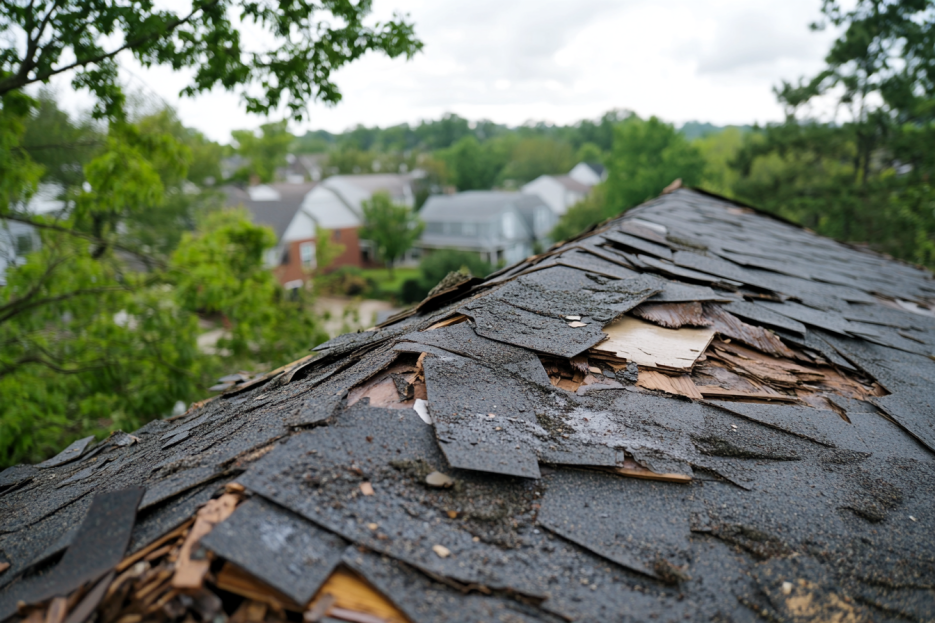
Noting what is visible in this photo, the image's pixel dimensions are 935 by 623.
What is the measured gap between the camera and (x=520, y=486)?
1.77m

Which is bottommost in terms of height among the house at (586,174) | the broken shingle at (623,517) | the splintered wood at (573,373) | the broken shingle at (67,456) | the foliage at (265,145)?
the broken shingle at (67,456)

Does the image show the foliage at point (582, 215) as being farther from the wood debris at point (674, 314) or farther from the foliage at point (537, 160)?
the foliage at point (537, 160)

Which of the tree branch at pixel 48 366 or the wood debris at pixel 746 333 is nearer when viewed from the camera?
the wood debris at pixel 746 333

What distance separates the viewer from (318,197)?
35375 mm

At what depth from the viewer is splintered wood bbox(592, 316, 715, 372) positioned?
2.62m

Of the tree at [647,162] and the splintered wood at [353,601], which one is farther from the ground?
the tree at [647,162]

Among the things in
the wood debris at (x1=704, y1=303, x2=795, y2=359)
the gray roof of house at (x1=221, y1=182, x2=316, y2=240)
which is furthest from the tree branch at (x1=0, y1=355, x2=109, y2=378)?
the gray roof of house at (x1=221, y1=182, x2=316, y2=240)

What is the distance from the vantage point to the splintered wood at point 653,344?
8.59 feet

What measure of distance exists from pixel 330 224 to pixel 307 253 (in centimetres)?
524

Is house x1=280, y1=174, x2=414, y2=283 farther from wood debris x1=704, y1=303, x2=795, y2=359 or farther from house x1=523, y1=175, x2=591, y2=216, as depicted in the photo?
wood debris x1=704, y1=303, x2=795, y2=359

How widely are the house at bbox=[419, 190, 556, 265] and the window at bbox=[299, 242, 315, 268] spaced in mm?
9485

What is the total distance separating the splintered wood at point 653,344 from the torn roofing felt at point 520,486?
0.02 metres

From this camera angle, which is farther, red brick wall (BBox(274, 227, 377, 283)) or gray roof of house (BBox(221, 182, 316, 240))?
red brick wall (BBox(274, 227, 377, 283))

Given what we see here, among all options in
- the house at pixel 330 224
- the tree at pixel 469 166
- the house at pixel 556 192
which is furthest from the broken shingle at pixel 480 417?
the tree at pixel 469 166
